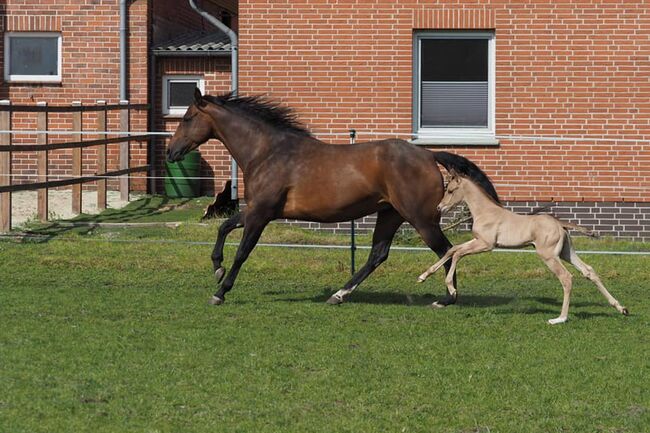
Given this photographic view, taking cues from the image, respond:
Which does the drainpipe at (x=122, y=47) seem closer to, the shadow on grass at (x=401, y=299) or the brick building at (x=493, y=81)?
the brick building at (x=493, y=81)

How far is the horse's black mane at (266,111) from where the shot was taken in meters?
12.3

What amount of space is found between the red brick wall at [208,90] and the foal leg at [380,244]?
9.46 metres

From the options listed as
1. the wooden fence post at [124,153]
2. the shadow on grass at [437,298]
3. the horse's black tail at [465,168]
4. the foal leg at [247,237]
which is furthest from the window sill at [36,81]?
the horse's black tail at [465,168]

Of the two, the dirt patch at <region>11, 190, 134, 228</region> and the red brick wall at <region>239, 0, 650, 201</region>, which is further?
the dirt patch at <region>11, 190, 134, 228</region>

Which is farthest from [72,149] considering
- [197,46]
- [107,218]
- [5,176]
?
[197,46]

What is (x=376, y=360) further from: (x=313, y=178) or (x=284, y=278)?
(x=284, y=278)

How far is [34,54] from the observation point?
2181cm

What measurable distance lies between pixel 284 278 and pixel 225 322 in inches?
137

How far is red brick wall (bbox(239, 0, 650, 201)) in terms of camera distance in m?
17.2

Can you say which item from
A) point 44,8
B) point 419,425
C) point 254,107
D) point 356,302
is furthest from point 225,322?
point 44,8

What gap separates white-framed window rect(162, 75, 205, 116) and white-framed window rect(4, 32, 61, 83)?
74.5 inches

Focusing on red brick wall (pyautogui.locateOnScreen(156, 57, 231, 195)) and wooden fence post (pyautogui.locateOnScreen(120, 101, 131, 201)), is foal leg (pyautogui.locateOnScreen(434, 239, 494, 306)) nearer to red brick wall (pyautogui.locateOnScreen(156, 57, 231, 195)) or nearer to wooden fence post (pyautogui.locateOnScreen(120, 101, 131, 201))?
wooden fence post (pyautogui.locateOnScreen(120, 101, 131, 201))

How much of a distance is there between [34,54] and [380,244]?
1166 centimetres

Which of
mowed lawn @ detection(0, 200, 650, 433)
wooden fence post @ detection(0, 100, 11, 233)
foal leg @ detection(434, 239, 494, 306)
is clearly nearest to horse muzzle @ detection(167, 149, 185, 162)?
mowed lawn @ detection(0, 200, 650, 433)
